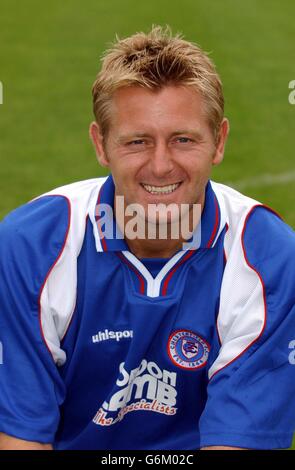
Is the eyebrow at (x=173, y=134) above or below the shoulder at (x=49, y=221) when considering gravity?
above

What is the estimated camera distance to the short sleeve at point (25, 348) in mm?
2971

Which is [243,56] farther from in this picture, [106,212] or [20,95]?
[106,212]

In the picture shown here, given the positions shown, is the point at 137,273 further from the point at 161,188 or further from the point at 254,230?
the point at 254,230

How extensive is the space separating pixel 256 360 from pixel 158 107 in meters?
0.86

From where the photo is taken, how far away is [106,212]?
319 centimetres

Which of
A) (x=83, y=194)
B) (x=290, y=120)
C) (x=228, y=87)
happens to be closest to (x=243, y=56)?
(x=228, y=87)

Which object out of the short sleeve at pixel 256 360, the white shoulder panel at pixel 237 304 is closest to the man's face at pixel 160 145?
the white shoulder panel at pixel 237 304

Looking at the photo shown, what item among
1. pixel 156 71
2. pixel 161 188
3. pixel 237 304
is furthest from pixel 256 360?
pixel 156 71

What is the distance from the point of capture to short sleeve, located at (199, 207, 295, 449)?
2.92 metres

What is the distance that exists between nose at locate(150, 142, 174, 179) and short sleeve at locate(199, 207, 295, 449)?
1.29 ft

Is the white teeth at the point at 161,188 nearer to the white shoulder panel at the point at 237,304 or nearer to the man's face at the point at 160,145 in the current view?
the man's face at the point at 160,145

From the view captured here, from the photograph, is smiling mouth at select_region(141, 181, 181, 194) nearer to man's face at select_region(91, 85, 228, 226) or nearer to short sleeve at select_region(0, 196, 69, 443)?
man's face at select_region(91, 85, 228, 226)

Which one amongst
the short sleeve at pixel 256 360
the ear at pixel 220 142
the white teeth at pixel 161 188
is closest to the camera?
the short sleeve at pixel 256 360
